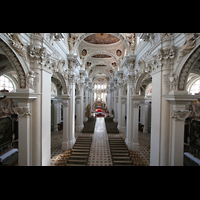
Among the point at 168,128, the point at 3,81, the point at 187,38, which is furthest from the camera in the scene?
the point at 3,81

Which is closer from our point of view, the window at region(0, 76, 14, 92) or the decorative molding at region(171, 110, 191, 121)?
the decorative molding at region(171, 110, 191, 121)

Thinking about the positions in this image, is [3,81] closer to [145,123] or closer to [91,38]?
[91,38]

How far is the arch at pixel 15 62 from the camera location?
10.2 feet

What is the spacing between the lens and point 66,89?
309 inches

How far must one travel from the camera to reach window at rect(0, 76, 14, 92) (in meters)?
10.8

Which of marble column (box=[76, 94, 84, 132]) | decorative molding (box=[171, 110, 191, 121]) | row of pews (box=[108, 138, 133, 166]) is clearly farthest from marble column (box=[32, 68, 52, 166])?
marble column (box=[76, 94, 84, 132])

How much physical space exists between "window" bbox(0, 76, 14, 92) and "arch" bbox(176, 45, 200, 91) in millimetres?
14222

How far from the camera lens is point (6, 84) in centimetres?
1121

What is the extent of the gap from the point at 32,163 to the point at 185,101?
593cm

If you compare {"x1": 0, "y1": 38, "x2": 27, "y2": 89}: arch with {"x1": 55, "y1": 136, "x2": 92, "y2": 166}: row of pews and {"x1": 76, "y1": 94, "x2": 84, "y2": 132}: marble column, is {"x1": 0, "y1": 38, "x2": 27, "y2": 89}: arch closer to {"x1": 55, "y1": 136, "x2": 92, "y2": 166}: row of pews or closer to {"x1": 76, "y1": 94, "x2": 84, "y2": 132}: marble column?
{"x1": 55, "y1": 136, "x2": 92, "y2": 166}: row of pews

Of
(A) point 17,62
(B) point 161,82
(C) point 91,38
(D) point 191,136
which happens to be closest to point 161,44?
(B) point 161,82

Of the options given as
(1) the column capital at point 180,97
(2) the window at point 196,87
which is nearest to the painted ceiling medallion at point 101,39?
(2) the window at point 196,87

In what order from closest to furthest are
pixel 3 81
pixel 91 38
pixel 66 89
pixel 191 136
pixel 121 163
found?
pixel 121 163
pixel 66 89
pixel 191 136
pixel 3 81
pixel 91 38

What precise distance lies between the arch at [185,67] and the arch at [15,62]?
5.36 meters
